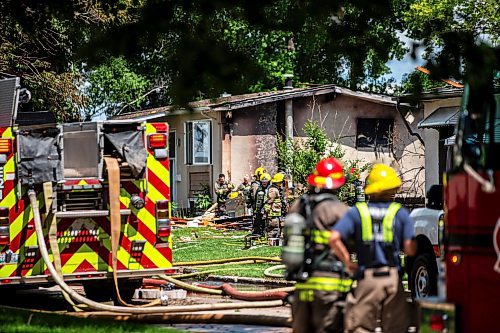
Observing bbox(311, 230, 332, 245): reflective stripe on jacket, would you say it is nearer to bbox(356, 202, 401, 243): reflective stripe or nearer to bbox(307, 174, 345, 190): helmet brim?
bbox(356, 202, 401, 243): reflective stripe

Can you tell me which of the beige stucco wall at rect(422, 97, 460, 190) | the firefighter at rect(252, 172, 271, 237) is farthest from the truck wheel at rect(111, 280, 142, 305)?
the beige stucco wall at rect(422, 97, 460, 190)

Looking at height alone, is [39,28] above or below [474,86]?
above

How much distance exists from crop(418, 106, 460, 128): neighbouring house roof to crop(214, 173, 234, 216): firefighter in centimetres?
981

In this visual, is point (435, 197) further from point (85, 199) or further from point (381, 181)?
point (381, 181)

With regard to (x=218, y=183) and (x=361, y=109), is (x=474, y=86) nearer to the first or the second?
(x=218, y=183)

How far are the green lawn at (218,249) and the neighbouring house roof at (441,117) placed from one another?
4893 millimetres

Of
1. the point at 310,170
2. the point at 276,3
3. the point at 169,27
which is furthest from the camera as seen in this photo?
the point at 310,170

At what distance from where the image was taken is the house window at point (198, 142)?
37438 millimetres

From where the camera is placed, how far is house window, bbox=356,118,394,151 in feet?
123

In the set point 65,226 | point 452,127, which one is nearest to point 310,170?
point 452,127

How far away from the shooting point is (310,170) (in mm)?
27828

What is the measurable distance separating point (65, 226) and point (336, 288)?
667cm

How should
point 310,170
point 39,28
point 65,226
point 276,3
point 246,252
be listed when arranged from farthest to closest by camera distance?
point 310,170 → point 246,252 → point 65,226 → point 39,28 → point 276,3

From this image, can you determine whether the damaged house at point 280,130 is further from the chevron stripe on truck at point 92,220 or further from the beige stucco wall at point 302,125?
the chevron stripe on truck at point 92,220
